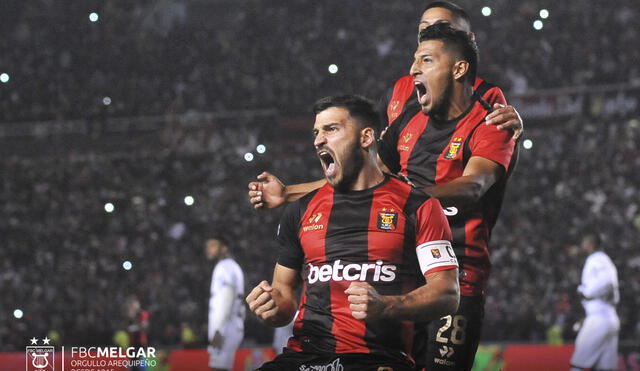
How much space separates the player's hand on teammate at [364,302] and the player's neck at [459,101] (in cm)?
143

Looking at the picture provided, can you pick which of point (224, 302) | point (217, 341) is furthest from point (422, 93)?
point (224, 302)

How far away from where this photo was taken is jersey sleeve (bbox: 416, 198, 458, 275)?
10.6 ft

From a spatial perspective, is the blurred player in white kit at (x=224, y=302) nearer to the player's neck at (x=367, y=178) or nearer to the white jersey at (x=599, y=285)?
the white jersey at (x=599, y=285)

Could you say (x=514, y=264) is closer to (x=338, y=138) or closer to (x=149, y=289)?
(x=149, y=289)

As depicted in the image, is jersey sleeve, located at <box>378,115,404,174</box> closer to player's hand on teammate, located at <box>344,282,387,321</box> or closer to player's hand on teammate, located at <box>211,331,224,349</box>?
player's hand on teammate, located at <box>344,282,387,321</box>

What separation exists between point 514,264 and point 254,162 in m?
6.08

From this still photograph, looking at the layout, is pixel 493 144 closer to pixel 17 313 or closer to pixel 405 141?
pixel 405 141

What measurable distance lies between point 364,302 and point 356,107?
3.10 ft

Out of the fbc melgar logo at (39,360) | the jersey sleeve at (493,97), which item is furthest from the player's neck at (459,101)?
the fbc melgar logo at (39,360)

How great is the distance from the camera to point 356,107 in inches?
137

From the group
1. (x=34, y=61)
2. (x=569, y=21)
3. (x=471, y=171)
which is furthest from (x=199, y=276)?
(x=471, y=171)

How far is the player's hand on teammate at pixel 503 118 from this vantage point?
3.81 meters

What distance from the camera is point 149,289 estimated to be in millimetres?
16688

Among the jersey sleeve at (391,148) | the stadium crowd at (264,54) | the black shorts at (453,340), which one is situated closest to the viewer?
the black shorts at (453,340)
